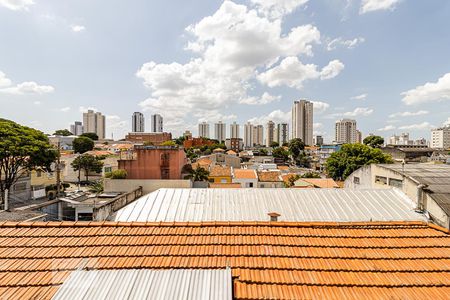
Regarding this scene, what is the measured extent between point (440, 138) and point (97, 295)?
566ft

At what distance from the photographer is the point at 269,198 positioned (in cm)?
1114

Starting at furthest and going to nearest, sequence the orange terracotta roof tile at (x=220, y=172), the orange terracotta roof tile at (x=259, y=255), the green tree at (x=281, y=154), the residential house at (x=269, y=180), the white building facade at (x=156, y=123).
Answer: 1. the white building facade at (x=156, y=123)
2. the green tree at (x=281, y=154)
3. the orange terracotta roof tile at (x=220, y=172)
4. the residential house at (x=269, y=180)
5. the orange terracotta roof tile at (x=259, y=255)

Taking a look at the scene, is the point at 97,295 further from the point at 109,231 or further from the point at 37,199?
the point at 37,199

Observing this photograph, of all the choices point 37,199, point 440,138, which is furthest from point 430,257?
point 440,138

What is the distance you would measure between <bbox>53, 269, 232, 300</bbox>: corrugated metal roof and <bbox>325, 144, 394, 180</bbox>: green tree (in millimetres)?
35943

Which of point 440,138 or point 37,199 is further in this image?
point 440,138

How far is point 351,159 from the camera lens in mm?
35156

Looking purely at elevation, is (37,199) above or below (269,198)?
below

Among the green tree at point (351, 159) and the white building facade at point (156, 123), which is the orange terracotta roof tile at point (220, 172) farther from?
the white building facade at point (156, 123)

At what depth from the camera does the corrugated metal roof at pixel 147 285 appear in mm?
3311

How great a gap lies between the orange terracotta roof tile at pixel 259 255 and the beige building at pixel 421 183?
13.2ft

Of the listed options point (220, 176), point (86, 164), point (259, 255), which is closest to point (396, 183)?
point (259, 255)

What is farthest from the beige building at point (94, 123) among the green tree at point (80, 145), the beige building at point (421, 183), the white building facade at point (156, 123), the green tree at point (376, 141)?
the beige building at point (421, 183)

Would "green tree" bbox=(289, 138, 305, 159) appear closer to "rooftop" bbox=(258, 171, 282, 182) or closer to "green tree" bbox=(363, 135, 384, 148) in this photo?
"green tree" bbox=(363, 135, 384, 148)
